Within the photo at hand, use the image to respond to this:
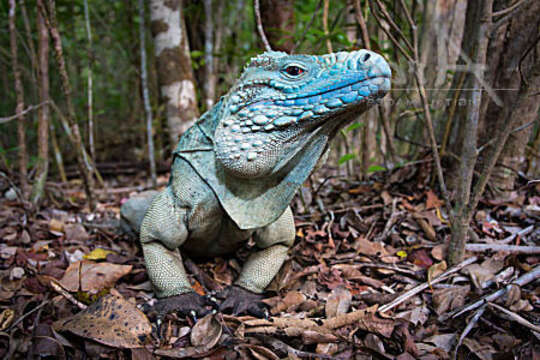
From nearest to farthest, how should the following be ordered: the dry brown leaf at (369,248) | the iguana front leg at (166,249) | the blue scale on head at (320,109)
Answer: the blue scale on head at (320,109) → the iguana front leg at (166,249) → the dry brown leaf at (369,248)

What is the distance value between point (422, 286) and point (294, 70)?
1.80 metres

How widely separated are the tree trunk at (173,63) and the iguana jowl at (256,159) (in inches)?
81.3

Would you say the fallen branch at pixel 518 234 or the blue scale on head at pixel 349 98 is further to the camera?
the fallen branch at pixel 518 234

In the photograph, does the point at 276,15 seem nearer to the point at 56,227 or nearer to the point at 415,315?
the point at 56,227

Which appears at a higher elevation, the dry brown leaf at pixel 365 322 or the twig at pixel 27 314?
the twig at pixel 27 314

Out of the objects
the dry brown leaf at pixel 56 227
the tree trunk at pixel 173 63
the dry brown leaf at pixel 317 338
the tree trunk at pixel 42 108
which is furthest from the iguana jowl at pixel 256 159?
the tree trunk at pixel 42 108

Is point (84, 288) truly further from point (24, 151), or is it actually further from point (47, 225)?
point (24, 151)

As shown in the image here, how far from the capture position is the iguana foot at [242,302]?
2.61 m

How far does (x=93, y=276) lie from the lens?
9.59ft

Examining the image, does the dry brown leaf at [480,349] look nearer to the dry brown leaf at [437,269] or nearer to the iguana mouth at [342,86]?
the dry brown leaf at [437,269]

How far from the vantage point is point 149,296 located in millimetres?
2842

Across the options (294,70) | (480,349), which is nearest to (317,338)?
(480,349)

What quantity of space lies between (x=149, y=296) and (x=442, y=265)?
2.29 metres

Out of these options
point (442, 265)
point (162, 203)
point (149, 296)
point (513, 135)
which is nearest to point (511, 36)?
point (513, 135)
